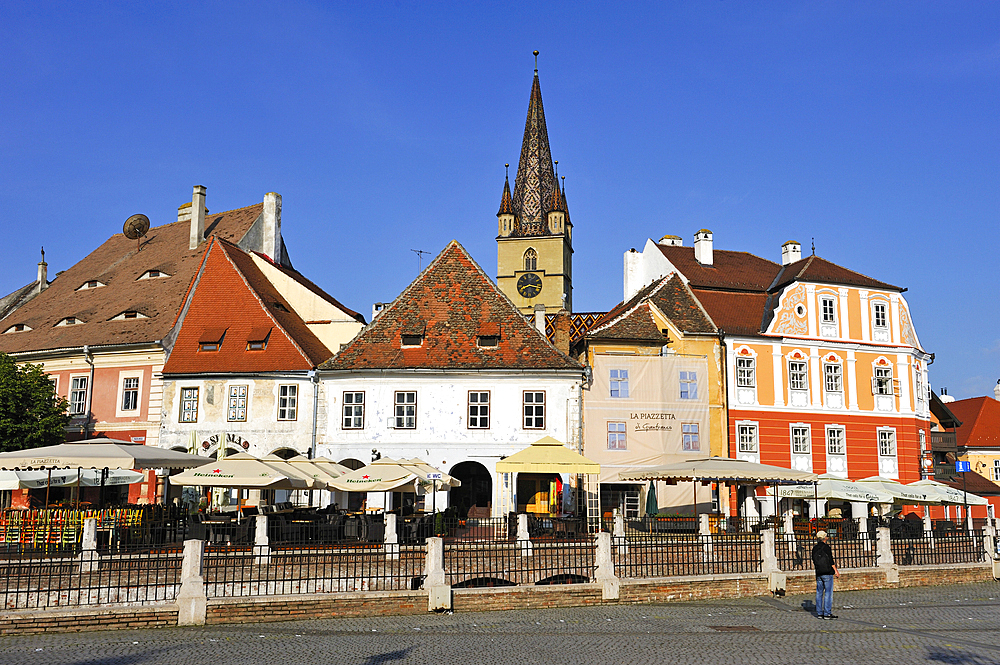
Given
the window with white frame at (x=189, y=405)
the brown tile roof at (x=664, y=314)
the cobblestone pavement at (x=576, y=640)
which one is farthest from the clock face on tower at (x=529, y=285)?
the cobblestone pavement at (x=576, y=640)

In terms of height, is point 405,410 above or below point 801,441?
above

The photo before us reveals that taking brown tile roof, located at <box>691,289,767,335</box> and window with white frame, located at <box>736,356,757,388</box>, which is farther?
brown tile roof, located at <box>691,289,767,335</box>

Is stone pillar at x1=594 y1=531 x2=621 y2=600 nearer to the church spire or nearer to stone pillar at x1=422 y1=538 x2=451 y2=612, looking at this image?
stone pillar at x1=422 y1=538 x2=451 y2=612

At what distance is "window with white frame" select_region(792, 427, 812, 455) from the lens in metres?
35.4

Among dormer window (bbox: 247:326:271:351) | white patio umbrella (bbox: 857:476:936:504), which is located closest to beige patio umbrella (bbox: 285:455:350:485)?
dormer window (bbox: 247:326:271:351)

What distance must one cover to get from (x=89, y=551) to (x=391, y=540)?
5.49 m

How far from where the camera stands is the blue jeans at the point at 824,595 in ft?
54.2

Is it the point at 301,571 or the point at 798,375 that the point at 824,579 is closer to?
the point at 301,571

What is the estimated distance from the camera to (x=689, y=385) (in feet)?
111

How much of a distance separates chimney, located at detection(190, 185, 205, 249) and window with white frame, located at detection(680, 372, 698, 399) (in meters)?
21.0

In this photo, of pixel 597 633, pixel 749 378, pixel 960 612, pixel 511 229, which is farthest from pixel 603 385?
pixel 511 229

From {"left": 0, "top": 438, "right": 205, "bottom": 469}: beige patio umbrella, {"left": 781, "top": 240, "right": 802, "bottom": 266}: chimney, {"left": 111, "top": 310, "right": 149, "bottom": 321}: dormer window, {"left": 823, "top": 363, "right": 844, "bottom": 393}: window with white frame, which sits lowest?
{"left": 0, "top": 438, "right": 205, "bottom": 469}: beige patio umbrella

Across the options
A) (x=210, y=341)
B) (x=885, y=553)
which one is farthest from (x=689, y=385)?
(x=210, y=341)

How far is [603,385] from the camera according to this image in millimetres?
33156
